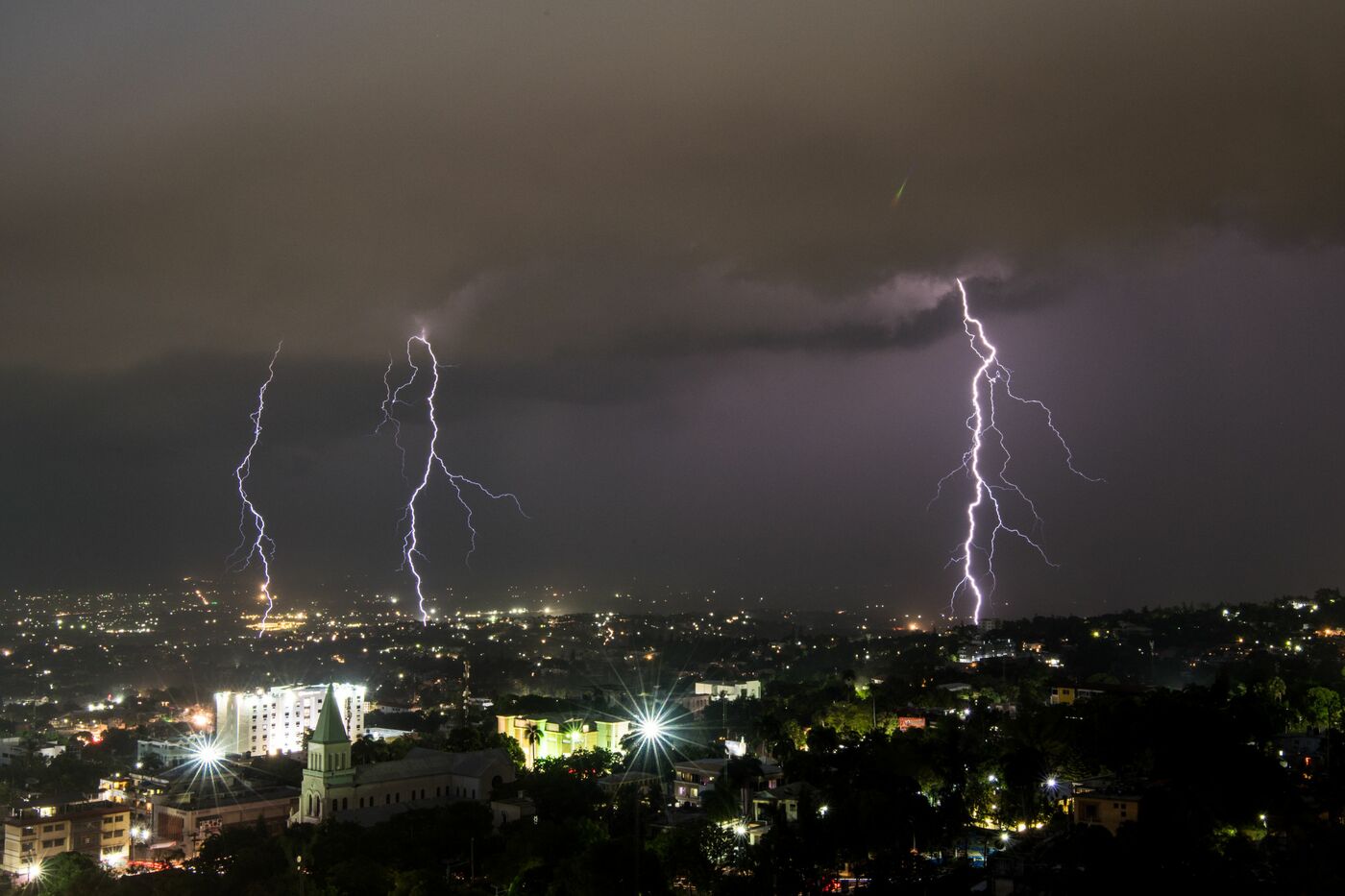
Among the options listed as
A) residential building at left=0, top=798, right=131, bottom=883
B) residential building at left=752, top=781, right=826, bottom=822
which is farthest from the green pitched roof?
residential building at left=752, top=781, right=826, bottom=822

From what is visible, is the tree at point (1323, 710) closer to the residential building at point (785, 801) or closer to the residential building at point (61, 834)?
the residential building at point (785, 801)

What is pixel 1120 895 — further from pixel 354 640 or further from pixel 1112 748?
pixel 354 640

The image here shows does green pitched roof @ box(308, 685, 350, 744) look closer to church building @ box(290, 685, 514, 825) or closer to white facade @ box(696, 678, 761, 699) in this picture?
church building @ box(290, 685, 514, 825)

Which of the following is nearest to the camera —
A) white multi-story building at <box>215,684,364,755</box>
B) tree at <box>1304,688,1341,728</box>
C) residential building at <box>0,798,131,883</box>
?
tree at <box>1304,688,1341,728</box>

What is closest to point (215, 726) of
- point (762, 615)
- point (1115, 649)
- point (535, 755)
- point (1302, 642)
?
point (535, 755)

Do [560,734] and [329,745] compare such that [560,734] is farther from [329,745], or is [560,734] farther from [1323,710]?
[1323,710]

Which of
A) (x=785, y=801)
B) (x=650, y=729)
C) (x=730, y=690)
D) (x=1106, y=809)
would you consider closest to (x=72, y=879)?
(x=785, y=801)
